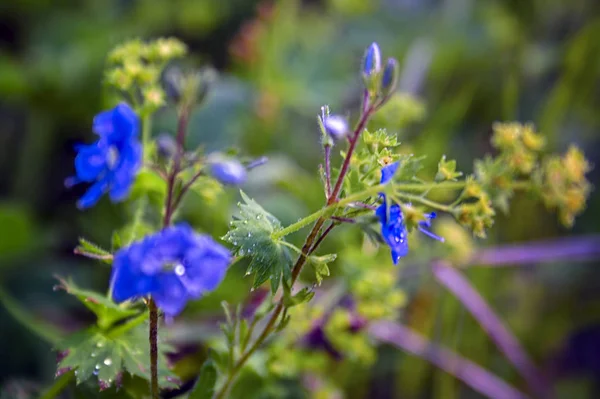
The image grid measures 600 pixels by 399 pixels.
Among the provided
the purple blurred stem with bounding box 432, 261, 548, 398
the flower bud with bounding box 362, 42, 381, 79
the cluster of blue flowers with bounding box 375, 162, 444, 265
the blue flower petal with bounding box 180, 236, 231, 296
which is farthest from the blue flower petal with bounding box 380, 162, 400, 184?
the purple blurred stem with bounding box 432, 261, 548, 398

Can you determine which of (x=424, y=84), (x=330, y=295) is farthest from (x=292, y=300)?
(x=424, y=84)

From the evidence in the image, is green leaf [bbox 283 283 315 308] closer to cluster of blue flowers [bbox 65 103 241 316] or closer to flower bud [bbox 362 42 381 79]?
cluster of blue flowers [bbox 65 103 241 316]

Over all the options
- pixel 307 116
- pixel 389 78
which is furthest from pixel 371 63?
pixel 307 116

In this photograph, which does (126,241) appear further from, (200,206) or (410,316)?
(410,316)

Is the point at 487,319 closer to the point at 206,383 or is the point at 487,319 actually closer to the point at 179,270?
the point at 206,383

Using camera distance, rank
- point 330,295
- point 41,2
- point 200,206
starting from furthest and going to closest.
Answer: point 41,2 < point 200,206 < point 330,295

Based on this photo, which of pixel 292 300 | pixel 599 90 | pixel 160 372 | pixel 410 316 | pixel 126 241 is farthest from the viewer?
pixel 599 90
